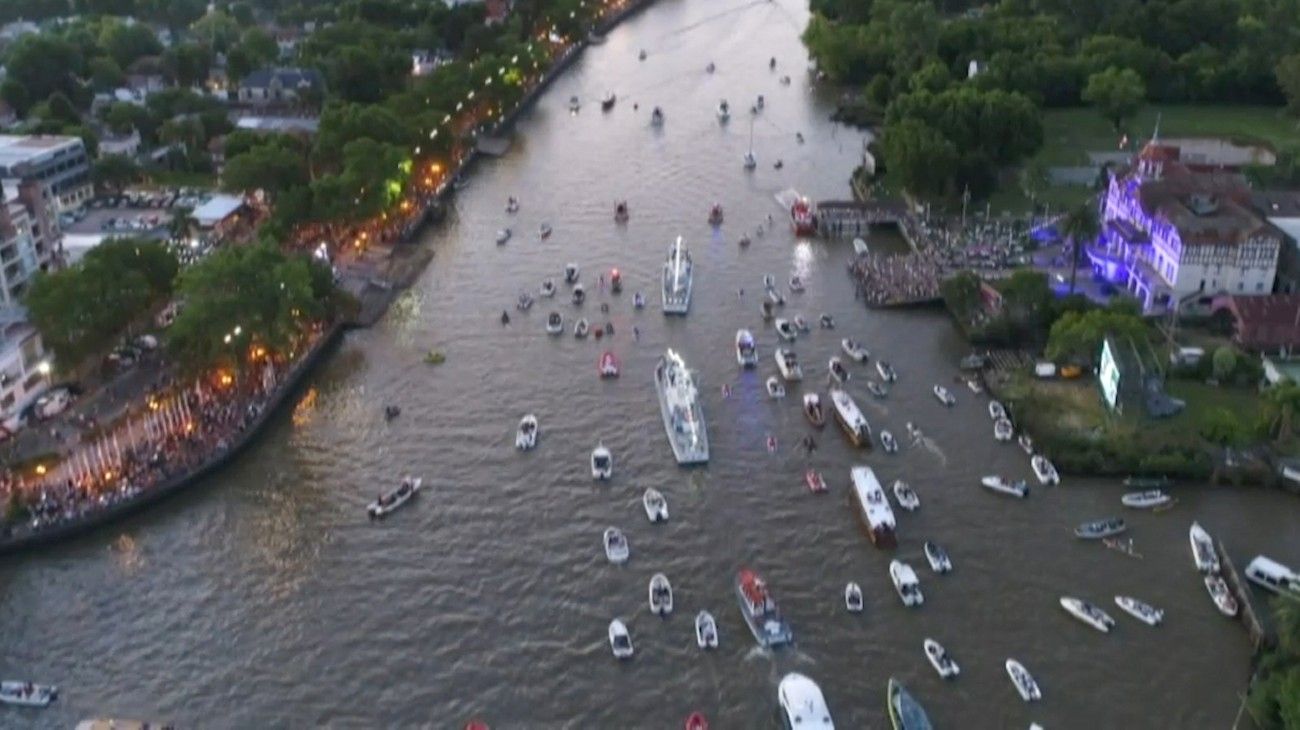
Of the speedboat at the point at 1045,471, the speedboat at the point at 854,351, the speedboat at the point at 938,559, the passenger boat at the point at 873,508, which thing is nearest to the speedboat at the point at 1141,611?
the speedboat at the point at 938,559

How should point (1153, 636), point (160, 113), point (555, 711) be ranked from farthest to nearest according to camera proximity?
point (160, 113)
point (1153, 636)
point (555, 711)

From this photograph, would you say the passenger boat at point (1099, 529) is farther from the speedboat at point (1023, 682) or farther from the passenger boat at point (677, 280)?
the passenger boat at point (677, 280)

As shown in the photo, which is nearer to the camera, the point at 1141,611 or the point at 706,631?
the point at 706,631

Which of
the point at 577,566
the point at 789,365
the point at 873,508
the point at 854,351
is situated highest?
the point at 873,508

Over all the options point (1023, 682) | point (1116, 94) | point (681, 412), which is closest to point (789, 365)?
point (681, 412)

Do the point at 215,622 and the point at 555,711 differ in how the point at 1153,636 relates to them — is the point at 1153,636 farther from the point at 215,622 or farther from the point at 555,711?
the point at 215,622

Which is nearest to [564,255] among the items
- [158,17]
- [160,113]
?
[160,113]

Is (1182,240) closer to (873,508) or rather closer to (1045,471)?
(1045,471)
